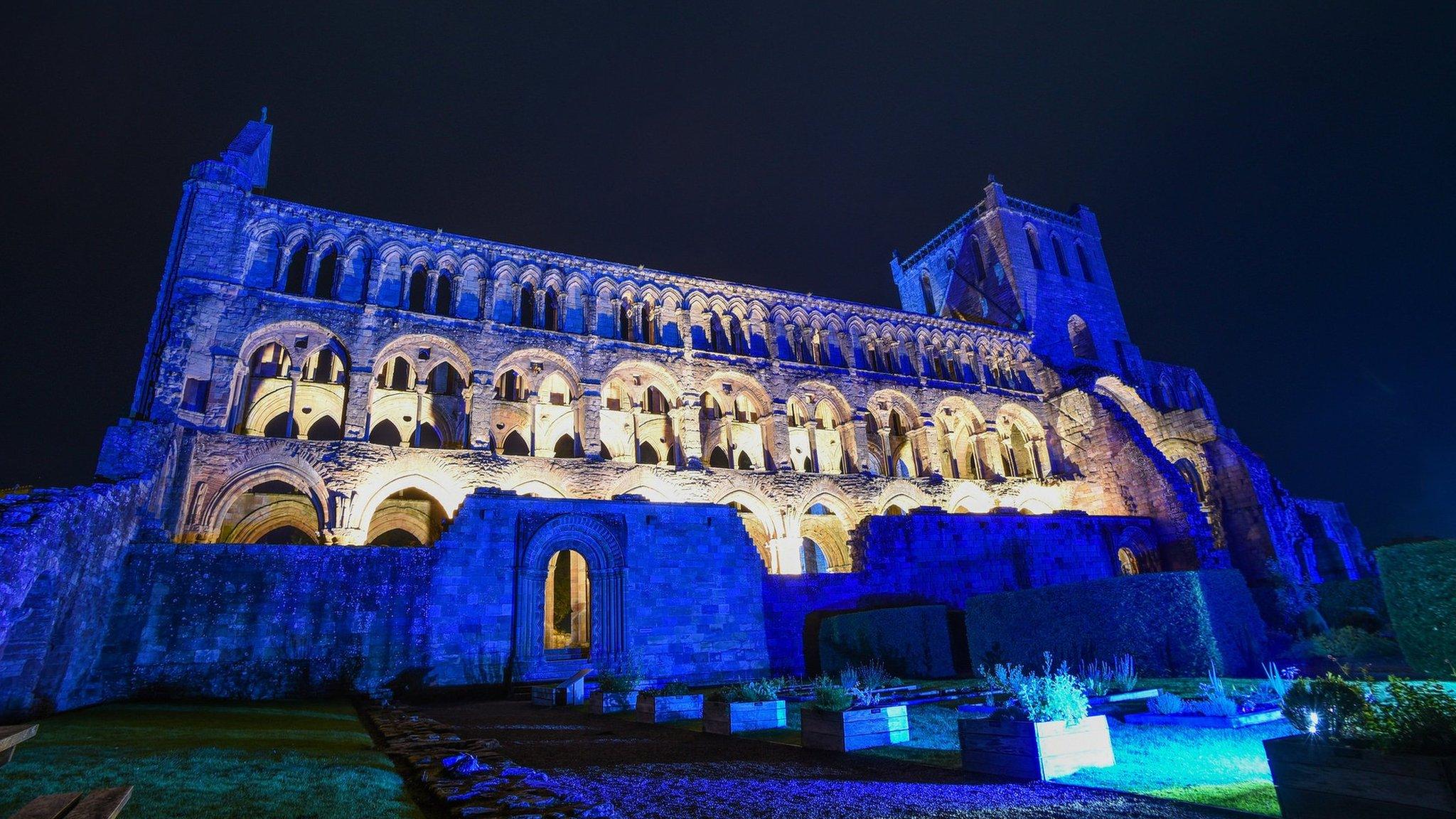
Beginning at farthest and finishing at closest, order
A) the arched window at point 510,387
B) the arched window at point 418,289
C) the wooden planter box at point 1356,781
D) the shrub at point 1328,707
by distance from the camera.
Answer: the arched window at point 510,387, the arched window at point 418,289, the shrub at point 1328,707, the wooden planter box at point 1356,781

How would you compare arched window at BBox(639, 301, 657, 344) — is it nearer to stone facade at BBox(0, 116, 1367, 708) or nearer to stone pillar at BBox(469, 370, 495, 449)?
stone facade at BBox(0, 116, 1367, 708)

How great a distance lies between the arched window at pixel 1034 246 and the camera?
44.1 meters

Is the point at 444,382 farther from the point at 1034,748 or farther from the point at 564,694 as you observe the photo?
the point at 1034,748

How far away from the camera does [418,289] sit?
28078 millimetres

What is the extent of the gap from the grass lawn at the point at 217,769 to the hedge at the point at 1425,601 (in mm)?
15360

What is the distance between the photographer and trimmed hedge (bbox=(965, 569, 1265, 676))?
12953mm

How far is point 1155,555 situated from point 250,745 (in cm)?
3329

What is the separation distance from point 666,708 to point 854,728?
14.1 feet

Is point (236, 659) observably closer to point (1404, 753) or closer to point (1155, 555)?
point (1404, 753)

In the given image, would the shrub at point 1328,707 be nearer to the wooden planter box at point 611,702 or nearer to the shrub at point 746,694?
the shrub at point 746,694

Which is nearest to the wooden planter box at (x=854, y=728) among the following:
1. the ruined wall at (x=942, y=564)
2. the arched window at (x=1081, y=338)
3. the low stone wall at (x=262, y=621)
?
the low stone wall at (x=262, y=621)

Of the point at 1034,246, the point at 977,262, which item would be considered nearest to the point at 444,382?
the point at 977,262

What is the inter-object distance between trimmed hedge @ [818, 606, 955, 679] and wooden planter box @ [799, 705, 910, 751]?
878cm

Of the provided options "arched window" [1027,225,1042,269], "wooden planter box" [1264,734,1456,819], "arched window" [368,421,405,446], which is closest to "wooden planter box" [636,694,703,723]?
"wooden planter box" [1264,734,1456,819]
